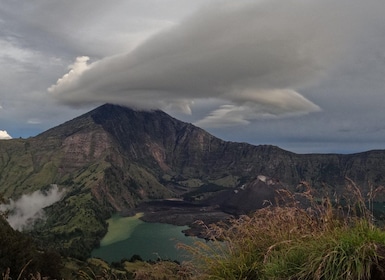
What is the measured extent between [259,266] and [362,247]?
1.88m

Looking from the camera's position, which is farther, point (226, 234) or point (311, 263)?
point (226, 234)

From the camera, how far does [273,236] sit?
697cm

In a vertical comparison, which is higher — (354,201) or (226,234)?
(354,201)

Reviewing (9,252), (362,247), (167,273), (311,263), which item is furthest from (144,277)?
(9,252)

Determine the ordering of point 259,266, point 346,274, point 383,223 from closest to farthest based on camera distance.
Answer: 1. point 346,274
2. point 259,266
3. point 383,223

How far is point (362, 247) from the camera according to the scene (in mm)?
5434

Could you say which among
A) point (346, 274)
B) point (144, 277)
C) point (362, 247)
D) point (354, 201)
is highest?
point (354, 201)

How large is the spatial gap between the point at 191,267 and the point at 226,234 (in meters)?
0.97

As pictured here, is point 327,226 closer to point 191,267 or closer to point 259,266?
point 259,266

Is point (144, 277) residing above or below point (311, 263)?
below

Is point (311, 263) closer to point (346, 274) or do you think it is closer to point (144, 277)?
point (346, 274)

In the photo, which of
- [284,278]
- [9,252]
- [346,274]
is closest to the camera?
[346,274]

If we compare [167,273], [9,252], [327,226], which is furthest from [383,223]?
[9,252]

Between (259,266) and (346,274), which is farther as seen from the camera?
(259,266)
